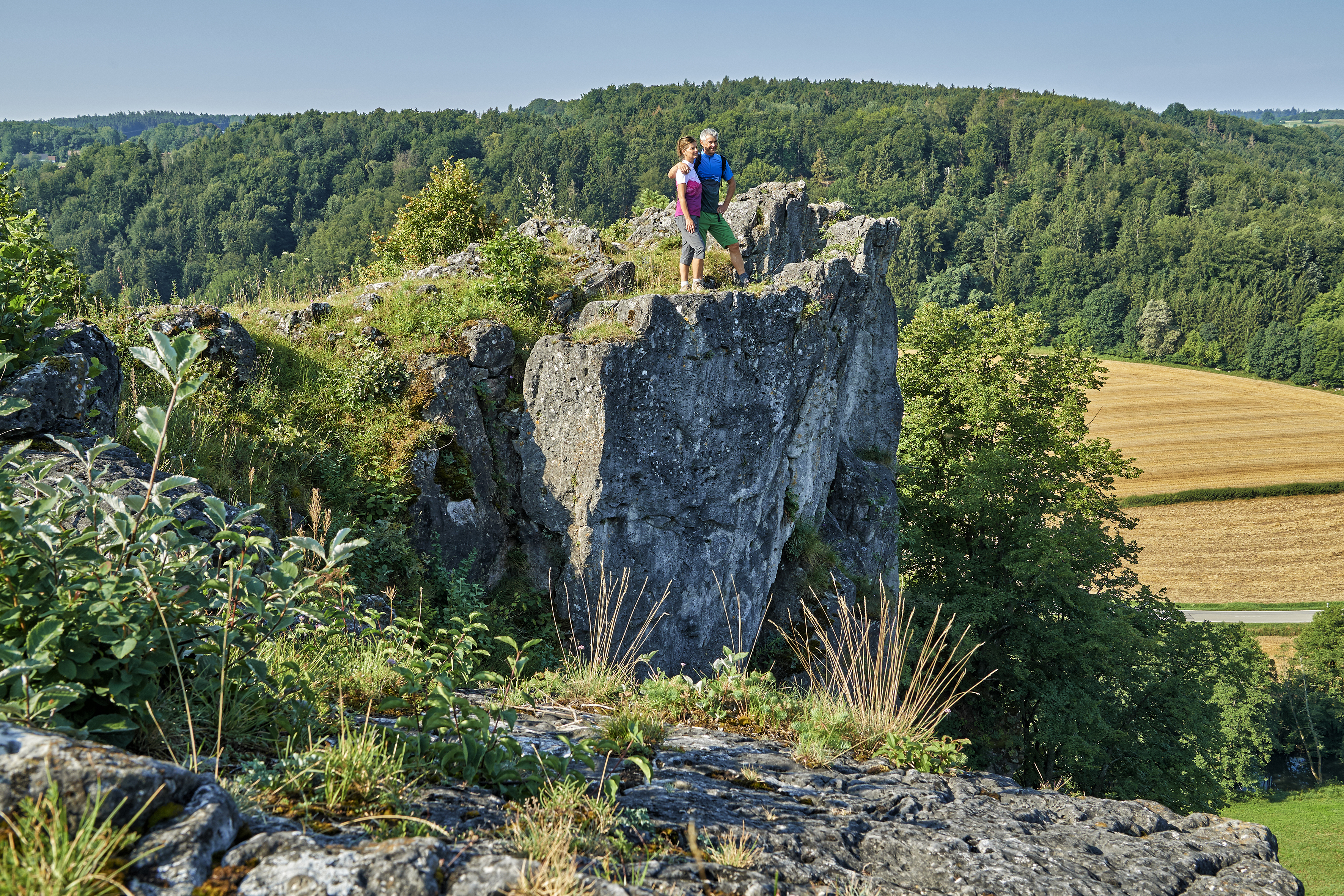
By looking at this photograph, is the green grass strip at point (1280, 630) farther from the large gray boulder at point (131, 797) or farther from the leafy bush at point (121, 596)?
the large gray boulder at point (131, 797)

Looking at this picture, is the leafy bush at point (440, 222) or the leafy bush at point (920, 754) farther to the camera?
the leafy bush at point (440, 222)

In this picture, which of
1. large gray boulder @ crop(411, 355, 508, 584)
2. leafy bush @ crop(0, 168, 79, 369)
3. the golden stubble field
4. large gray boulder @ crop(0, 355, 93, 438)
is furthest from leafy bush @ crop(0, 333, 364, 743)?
the golden stubble field

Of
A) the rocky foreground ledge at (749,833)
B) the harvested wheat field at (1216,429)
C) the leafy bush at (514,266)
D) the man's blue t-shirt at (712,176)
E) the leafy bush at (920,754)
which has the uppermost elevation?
the man's blue t-shirt at (712,176)

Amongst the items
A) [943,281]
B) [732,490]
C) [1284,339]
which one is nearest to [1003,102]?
[943,281]

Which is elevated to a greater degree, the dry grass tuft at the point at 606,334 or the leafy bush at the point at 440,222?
the leafy bush at the point at 440,222

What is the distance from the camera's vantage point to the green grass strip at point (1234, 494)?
1743 inches

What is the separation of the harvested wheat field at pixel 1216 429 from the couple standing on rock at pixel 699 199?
114 feet

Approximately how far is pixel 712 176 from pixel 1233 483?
47729 mm

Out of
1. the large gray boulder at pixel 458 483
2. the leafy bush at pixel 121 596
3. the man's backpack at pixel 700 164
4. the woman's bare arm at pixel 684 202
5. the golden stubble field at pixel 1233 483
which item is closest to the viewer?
the leafy bush at pixel 121 596

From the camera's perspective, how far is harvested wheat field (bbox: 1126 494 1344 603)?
39.2 meters

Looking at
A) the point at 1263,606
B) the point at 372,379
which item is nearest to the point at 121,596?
the point at 372,379

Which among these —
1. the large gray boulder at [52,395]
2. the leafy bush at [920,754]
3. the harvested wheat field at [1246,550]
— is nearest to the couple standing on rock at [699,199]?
the large gray boulder at [52,395]

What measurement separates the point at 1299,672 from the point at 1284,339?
55787 millimetres

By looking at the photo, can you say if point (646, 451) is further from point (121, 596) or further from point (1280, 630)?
point (1280, 630)
